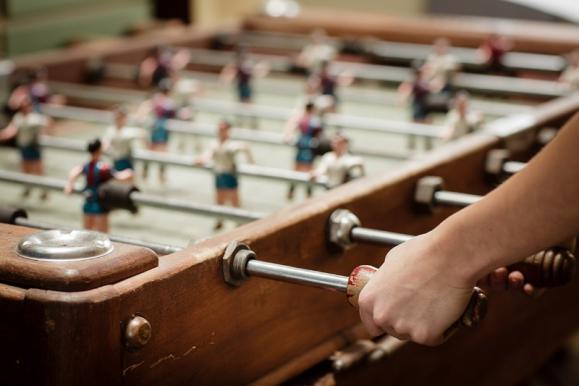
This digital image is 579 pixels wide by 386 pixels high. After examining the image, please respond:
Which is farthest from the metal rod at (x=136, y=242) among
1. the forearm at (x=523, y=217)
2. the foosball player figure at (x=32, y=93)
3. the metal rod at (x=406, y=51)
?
the metal rod at (x=406, y=51)

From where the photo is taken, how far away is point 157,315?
119 cm

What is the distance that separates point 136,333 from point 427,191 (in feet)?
2.55

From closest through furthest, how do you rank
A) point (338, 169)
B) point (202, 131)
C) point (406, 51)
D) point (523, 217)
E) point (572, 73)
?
point (523, 217) < point (338, 169) < point (202, 131) < point (572, 73) < point (406, 51)

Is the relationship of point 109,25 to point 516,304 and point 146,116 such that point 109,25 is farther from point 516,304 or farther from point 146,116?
point 516,304

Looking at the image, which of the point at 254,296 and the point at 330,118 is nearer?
the point at 254,296

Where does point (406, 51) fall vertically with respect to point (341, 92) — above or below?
above

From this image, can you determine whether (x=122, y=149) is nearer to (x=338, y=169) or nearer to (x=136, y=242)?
(x=338, y=169)

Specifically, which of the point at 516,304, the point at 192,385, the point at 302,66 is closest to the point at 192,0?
the point at 302,66

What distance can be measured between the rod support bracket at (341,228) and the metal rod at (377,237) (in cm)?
1

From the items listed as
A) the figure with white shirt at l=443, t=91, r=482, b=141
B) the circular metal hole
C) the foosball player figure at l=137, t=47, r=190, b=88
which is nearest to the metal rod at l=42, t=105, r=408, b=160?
the figure with white shirt at l=443, t=91, r=482, b=141

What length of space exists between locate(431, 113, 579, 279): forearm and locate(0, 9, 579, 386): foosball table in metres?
0.09

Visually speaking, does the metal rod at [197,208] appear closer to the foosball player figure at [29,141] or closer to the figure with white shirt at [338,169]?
the figure with white shirt at [338,169]

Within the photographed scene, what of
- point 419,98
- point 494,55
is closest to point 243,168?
point 419,98

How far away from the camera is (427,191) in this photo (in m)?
1.77
